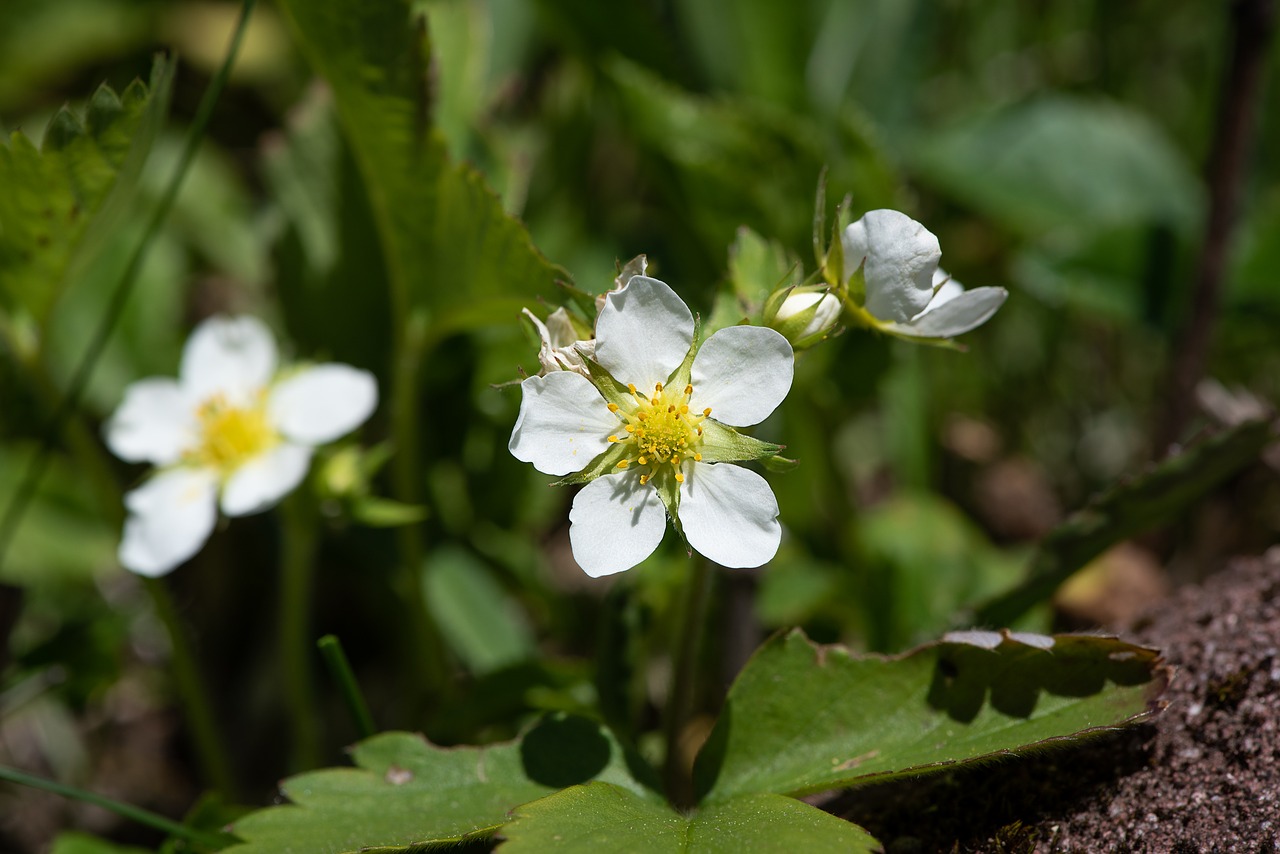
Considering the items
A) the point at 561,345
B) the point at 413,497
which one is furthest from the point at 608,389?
the point at 413,497

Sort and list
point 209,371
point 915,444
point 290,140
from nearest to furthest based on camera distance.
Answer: point 209,371 → point 290,140 → point 915,444

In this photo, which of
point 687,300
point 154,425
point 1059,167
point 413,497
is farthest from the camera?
point 1059,167

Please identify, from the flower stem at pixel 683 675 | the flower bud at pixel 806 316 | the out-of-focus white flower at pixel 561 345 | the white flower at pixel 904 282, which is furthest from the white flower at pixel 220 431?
the white flower at pixel 904 282

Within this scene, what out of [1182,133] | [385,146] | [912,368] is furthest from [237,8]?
[1182,133]

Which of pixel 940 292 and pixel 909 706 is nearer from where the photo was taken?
pixel 909 706

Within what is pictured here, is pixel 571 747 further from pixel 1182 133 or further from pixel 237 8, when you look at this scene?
pixel 237 8

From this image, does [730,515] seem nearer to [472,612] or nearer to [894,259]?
[894,259]

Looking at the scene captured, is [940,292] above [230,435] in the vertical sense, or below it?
above
